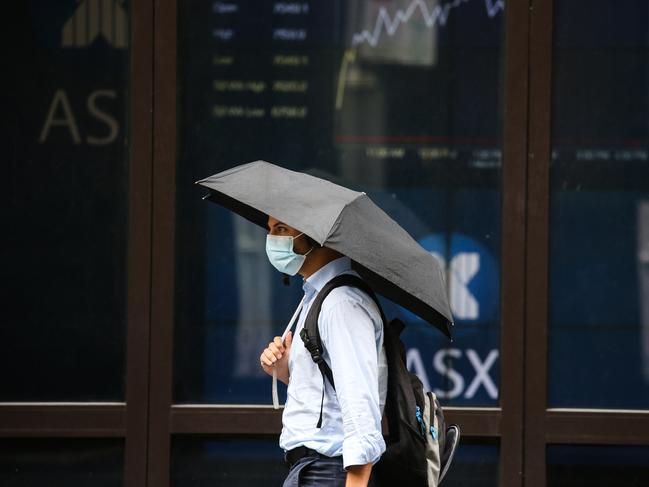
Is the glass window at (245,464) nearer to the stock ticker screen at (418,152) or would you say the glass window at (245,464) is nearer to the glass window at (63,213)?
the stock ticker screen at (418,152)

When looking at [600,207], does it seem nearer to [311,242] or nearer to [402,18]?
[402,18]

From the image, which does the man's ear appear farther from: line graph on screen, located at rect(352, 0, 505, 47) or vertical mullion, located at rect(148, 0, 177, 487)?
line graph on screen, located at rect(352, 0, 505, 47)

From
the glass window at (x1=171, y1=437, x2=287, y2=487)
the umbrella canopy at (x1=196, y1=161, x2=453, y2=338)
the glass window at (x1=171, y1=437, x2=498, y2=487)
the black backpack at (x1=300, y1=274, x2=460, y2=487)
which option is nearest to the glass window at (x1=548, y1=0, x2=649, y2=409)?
the glass window at (x1=171, y1=437, x2=498, y2=487)

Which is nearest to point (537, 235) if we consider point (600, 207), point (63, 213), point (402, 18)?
point (600, 207)

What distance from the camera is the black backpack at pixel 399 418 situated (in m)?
3.26

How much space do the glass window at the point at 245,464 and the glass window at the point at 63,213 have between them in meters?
0.58

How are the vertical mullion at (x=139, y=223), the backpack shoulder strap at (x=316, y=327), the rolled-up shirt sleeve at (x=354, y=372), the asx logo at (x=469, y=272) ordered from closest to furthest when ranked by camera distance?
the rolled-up shirt sleeve at (x=354, y=372), the backpack shoulder strap at (x=316, y=327), the vertical mullion at (x=139, y=223), the asx logo at (x=469, y=272)

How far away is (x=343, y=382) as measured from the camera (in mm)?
3117

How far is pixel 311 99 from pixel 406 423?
304cm

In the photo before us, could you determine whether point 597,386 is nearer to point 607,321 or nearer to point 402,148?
point 607,321

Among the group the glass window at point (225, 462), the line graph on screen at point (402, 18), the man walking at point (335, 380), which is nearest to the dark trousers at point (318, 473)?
the man walking at point (335, 380)

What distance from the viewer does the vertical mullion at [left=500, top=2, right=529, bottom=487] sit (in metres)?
5.84

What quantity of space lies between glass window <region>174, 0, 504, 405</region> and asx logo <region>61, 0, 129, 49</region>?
38cm

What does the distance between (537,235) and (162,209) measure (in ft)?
6.77
